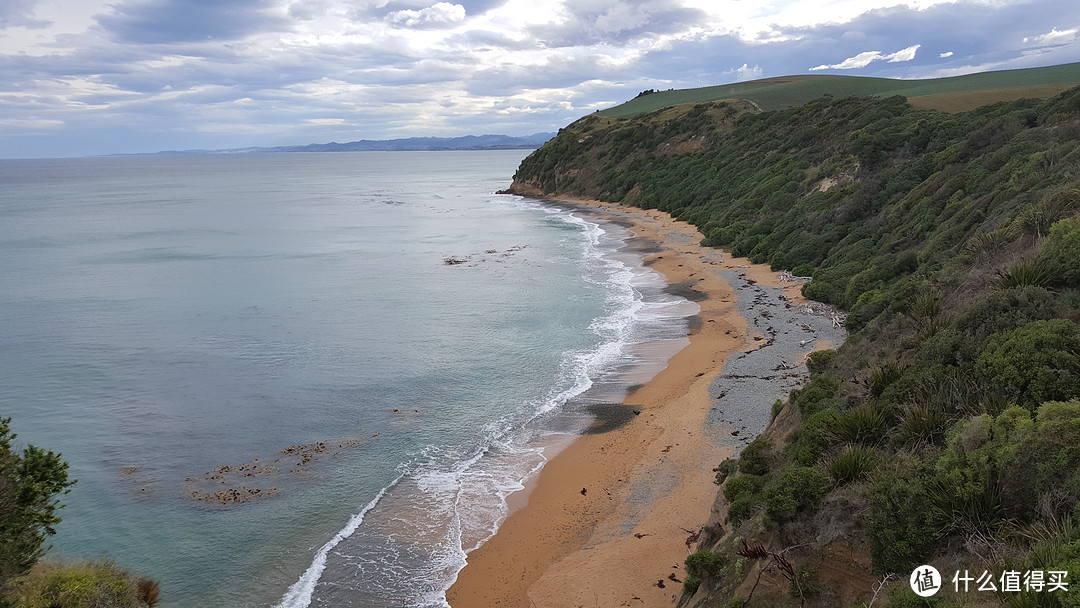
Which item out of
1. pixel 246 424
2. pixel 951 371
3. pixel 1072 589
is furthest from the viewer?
pixel 246 424

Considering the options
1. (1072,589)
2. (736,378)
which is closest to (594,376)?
(736,378)

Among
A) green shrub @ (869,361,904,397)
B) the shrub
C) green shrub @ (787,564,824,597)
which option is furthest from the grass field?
green shrub @ (787,564,824,597)

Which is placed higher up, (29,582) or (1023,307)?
(1023,307)

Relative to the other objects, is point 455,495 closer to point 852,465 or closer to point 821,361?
point 821,361

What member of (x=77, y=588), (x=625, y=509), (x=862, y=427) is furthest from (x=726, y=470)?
(x=77, y=588)

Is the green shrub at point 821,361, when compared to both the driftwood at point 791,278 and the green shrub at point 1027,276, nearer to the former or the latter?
the green shrub at point 1027,276

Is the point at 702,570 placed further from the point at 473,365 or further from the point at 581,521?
the point at 473,365
